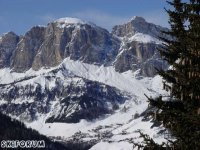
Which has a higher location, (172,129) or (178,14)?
(178,14)

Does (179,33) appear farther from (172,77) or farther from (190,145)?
(190,145)

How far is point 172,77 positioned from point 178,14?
8.02 ft

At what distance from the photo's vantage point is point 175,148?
742 inches

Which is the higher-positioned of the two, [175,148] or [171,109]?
[171,109]

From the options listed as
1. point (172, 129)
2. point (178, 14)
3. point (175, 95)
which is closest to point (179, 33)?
point (178, 14)

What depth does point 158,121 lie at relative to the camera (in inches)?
803

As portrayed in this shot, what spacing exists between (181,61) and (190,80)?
135 cm

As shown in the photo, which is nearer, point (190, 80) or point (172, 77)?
point (190, 80)

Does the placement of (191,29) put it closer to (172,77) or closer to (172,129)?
(172,77)

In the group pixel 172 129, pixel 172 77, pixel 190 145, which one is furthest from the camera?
pixel 172 77

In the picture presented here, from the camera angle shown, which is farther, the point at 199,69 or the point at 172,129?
the point at 172,129

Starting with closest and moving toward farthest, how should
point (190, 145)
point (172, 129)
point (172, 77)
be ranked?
point (190, 145)
point (172, 129)
point (172, 77)

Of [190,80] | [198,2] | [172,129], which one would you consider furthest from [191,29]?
[172,129]

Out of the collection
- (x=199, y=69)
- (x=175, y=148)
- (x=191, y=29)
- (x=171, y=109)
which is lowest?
(x=175, y=148)
